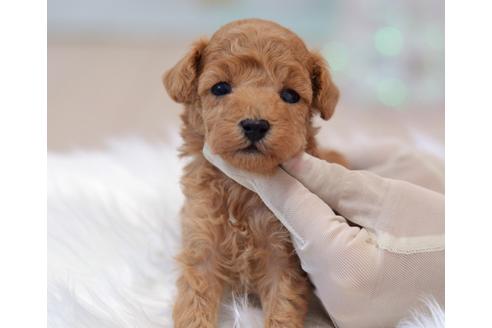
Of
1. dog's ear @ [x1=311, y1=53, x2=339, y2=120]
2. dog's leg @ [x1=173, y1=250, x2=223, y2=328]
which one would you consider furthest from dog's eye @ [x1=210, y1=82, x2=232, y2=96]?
dog's leg @ [x1=173, y1=250, x2=223, y2=328]

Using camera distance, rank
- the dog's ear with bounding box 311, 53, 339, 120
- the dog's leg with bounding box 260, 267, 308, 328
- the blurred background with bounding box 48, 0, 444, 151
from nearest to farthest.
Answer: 1. the dog's leg with bounding box 260, 267, 308, 328
2. the dog's ear with bounding box 311, 53, 339, 120
3. the blurred background with bounding box 48, 0, 444, 151

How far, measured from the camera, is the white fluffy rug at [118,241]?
1323mm

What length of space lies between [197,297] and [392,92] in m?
2.15

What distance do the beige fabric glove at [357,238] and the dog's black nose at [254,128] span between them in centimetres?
12

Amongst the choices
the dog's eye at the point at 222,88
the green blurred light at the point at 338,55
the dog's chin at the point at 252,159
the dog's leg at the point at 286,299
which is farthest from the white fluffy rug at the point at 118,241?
the green blurred light at the point at 338,55

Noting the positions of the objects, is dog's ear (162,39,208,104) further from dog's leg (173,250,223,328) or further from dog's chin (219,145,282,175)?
dog's leg (173,250,223,328)

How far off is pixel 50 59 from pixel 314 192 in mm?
2481

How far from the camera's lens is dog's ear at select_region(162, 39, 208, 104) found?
1.34 metres

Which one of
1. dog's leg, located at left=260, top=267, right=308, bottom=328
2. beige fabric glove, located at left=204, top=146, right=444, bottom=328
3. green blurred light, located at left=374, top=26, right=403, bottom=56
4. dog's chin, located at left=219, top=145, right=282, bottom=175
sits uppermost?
green blurred light, located at left=374, top=26, right=403, bottom=56

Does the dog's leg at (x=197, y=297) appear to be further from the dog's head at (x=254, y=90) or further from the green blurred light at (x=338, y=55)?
the green blurred light at (x=338, y=55)
